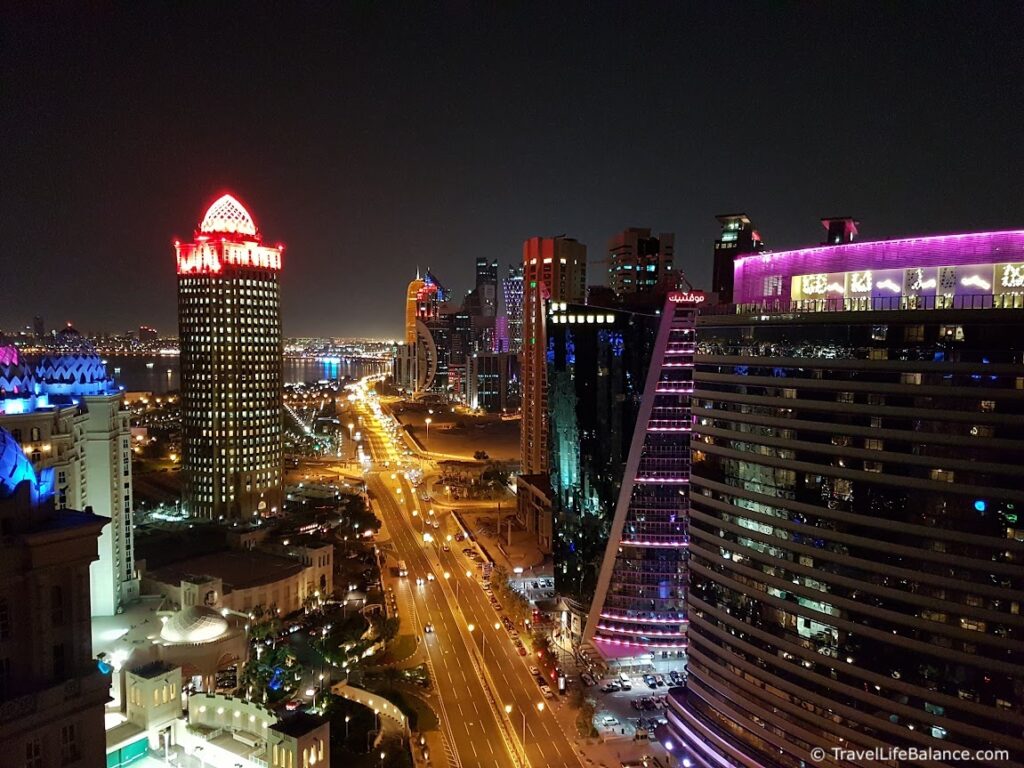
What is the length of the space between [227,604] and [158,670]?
20783mm

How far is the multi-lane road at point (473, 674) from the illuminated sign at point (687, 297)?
3208 cm

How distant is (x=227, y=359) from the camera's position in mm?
85688

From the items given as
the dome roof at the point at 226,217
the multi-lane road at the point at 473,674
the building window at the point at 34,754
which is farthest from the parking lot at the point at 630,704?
Result: the dome roof at the point at 226,217

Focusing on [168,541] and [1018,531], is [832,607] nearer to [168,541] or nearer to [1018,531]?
[1018,531]

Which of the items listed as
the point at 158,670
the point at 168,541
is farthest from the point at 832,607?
the point at 168,541

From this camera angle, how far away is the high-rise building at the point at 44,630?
1599 cm

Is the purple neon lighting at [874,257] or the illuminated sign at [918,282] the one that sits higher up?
the purple neon lighting at [874,257]

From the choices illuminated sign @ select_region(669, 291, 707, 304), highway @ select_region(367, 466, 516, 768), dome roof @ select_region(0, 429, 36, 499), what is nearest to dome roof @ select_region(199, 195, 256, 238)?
highway @ select_region(367, 466, 516, 768)

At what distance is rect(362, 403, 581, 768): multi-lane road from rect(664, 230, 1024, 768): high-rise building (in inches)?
378

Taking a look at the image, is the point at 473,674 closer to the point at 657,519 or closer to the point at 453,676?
the point at 453,676

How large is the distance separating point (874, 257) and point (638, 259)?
91.6 m

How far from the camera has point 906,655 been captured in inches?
1118

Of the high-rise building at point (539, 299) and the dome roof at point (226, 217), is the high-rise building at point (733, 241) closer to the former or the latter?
the high-rise building at point (539, 299)

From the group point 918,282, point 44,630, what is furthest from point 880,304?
point 44,630
